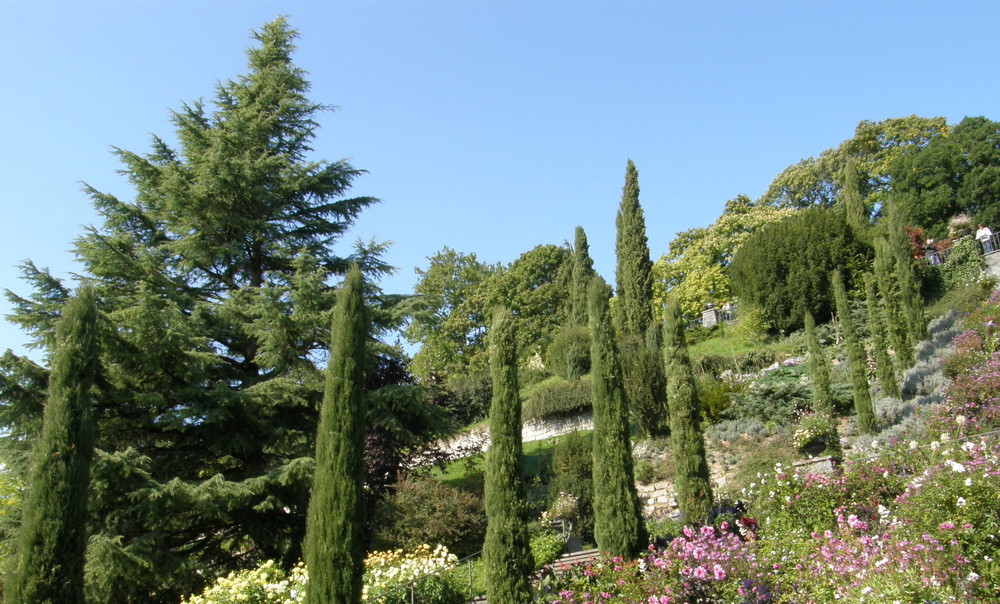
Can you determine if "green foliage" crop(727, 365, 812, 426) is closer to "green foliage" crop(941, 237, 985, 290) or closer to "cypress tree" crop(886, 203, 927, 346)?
"cypress tree" crop(886, 203, 927, 346)

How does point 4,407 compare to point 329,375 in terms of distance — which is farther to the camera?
point 4,407

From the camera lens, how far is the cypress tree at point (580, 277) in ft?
96.2

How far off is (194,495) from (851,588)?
929 centimetres

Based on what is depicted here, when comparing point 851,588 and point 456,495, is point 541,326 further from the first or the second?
A: point 851,588

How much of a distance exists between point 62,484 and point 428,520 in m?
6.74

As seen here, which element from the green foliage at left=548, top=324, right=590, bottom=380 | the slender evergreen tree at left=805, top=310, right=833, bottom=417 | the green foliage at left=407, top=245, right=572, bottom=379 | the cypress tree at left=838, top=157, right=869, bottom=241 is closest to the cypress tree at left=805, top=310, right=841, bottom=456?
the slender evergreen tree at left=805, top=310, right=833, bottom=417

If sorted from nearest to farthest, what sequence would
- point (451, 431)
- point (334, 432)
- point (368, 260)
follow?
point (334, 432), point (451, 431), point (368, 260)

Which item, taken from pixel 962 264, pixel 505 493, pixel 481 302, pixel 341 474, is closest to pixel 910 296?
pixel 962 264

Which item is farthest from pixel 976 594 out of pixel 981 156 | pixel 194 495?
pixel 981 156

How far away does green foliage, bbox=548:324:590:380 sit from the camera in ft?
78.4

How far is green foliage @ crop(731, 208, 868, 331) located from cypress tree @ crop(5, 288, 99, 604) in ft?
73.8

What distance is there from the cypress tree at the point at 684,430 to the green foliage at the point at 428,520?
3.91 metres

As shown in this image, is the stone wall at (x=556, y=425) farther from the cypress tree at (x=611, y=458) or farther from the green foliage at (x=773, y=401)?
the cypress tree at (x=611, y=458)

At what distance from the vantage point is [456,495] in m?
13.1
